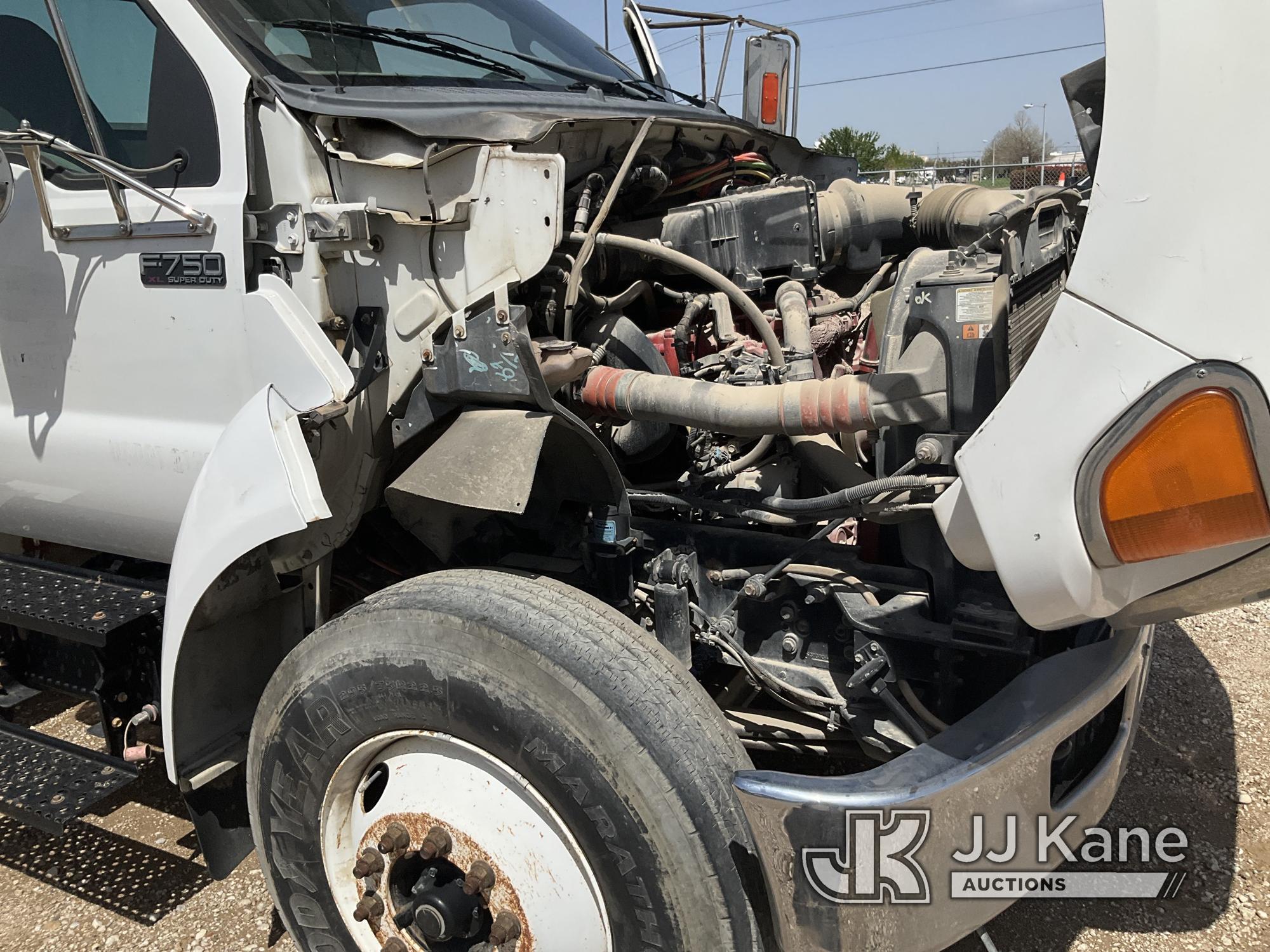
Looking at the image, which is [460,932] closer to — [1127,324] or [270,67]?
[1127,324]

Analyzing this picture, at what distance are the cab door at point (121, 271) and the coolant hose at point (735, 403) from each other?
0.87 m

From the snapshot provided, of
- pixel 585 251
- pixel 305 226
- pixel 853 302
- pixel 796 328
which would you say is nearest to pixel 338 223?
pixel 305 226

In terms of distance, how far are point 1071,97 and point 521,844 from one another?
1695 millimetres

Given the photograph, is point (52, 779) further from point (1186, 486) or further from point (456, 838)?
point (1186, 486)

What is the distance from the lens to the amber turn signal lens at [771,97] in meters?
4.24

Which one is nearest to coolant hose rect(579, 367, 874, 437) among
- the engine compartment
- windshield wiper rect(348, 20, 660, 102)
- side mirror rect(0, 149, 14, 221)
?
the engine compartment

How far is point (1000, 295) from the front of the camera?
1805 millimetres

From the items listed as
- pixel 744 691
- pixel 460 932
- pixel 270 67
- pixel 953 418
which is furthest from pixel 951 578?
pixel 270 67

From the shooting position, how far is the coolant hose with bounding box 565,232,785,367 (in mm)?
2395

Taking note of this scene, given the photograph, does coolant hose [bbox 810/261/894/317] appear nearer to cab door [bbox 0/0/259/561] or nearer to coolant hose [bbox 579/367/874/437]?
coolant hose [bbox 579/367/874/437]

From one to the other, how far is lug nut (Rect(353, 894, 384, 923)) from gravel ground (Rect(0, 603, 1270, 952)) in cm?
73

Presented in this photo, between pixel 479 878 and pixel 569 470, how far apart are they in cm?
90

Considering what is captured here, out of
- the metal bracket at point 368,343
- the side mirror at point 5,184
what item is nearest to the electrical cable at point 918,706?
the metal bracket at point 368,343

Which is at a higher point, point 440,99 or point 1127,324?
point 440,99
